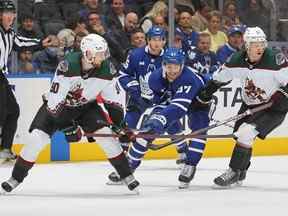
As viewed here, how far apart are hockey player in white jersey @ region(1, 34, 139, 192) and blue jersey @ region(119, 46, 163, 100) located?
1.35m

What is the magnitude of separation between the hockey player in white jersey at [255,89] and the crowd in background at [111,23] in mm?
2287

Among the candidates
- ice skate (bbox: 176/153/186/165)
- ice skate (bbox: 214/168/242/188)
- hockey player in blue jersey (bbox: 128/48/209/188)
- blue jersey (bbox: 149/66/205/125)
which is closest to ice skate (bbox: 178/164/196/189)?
hockey player in blue jersey (bbox: 128/48/209/188)

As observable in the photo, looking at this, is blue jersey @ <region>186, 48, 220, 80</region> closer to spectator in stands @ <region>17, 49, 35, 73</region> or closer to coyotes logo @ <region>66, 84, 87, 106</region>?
spectator in stands @ <region>17, 49, 35, 73</region>

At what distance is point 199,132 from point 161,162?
2.03 metres

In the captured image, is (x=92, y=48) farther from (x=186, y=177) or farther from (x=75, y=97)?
(x=186, y=177)

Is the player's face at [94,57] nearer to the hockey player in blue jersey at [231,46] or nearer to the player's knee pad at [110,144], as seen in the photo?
the player's knee pad at [110,144]

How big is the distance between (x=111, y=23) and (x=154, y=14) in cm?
51

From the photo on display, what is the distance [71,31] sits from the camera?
8.57 meters

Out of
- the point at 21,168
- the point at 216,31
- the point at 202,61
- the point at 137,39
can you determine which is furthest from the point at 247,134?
the point at 216,31

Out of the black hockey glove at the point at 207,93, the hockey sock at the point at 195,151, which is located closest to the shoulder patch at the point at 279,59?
the black hockey glove at the point at 207,93

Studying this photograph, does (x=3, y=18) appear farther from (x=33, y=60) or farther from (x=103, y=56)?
(x=103, y=56)

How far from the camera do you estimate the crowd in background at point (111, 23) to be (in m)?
8.36

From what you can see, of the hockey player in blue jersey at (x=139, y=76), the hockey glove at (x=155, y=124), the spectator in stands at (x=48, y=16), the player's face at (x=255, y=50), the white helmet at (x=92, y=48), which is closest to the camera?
the white helmet at (x=92, y=48)

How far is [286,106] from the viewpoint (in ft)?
20.7
